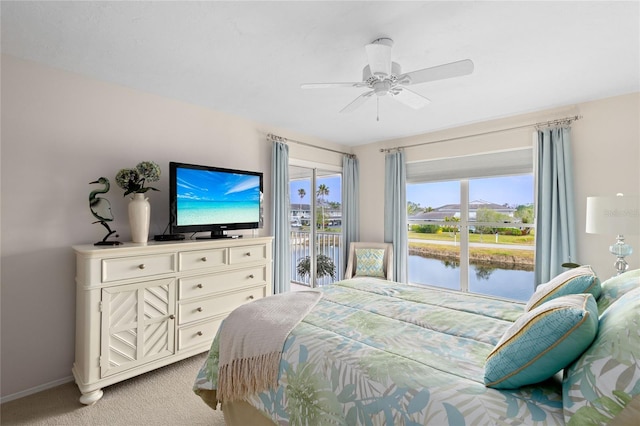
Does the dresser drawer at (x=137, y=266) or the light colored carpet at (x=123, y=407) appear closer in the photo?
the light colored carpet at (x=123, y=407)

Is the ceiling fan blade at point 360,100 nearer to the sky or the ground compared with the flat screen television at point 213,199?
nearer to the sky

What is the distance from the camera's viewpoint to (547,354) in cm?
104

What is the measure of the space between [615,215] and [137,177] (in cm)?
372

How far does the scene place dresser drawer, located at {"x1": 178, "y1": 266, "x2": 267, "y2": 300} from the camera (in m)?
2.68

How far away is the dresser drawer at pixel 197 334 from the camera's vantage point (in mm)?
2658

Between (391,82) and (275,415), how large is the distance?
2.14m

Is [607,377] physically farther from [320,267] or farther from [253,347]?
[320,267]

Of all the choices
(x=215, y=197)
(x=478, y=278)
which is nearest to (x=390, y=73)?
(x=215, y=197)

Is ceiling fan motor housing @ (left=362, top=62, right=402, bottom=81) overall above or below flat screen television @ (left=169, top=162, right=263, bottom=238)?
above

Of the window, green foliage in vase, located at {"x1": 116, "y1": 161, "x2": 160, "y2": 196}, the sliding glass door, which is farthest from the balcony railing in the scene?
green foliage in vase, located at {"x1": 116, "y1": 161, "x2": 160, "y2": 196}

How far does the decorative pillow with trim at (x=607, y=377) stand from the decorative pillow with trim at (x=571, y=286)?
0.59 m

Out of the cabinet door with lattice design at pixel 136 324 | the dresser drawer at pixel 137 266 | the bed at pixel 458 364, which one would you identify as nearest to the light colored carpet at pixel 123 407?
the cabinet door with lattice design at pixel 136 324

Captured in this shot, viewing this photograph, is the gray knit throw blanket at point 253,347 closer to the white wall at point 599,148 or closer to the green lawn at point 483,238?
the green lawn at point 483,238

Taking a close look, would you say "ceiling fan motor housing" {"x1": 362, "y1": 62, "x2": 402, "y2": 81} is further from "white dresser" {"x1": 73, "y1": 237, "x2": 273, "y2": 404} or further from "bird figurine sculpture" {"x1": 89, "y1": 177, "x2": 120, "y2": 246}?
"bird figurine sculpture" {"x1": 89, "y1": 177, "x2": 120, "y2": 246}
